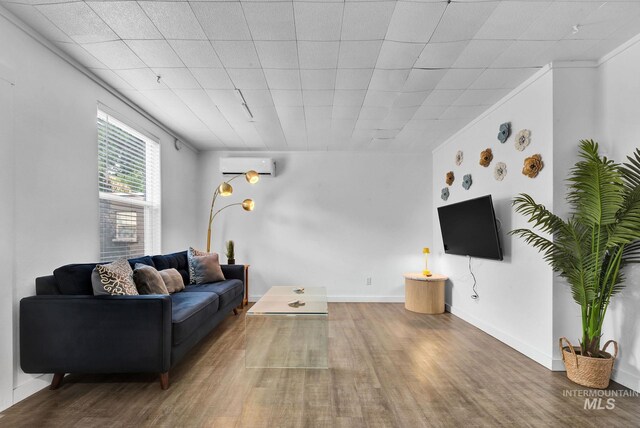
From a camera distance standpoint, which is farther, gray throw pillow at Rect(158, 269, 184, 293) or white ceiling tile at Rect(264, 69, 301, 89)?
gray throw pillow at Rect(158, 269, 184, 293)

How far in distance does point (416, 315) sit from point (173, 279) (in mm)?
3271

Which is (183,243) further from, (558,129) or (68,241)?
(558,129)

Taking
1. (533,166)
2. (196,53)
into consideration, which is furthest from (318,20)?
(533,166)

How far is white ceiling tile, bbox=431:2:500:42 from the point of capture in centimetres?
205

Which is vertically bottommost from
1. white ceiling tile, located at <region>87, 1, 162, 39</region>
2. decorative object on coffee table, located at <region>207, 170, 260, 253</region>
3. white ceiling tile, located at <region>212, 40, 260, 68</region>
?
decorative object on coffee table, located at <region>207, 170, 260, 253</region>

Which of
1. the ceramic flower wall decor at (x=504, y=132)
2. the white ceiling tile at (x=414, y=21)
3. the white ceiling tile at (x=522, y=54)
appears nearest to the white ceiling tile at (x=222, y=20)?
the white ceiling tile at (x=414, y=21)

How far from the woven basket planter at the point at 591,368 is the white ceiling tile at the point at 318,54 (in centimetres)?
289

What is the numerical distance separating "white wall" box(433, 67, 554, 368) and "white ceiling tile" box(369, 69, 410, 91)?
3.91ft

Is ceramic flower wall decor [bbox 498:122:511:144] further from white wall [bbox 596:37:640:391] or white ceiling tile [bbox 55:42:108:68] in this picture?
white ceiling tile [bbox 55:42:108:68]

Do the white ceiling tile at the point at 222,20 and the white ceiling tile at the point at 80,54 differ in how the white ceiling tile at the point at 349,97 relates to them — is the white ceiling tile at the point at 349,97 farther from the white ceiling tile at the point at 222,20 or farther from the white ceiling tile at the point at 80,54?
the white ceiling tile at the point at 80,54

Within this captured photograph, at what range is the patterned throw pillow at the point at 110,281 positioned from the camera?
2.44 meters

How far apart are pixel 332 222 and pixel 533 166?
3.21 metres

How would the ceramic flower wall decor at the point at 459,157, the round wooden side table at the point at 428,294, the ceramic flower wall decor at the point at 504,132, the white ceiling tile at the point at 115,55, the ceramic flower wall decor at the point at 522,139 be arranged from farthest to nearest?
the round wooden side table at the point at 428,294 → the ceramic flower wall decor at the point at 459,157 → the ceramic flower wall decor at the point at 504,132 → the ceramic flower wall decor at the point at 522,139 → the white ceiling tile at the point at 115,55

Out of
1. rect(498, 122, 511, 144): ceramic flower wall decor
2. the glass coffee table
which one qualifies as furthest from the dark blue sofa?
rect(498, 122, 511, 144): ceramic flower wall decor
